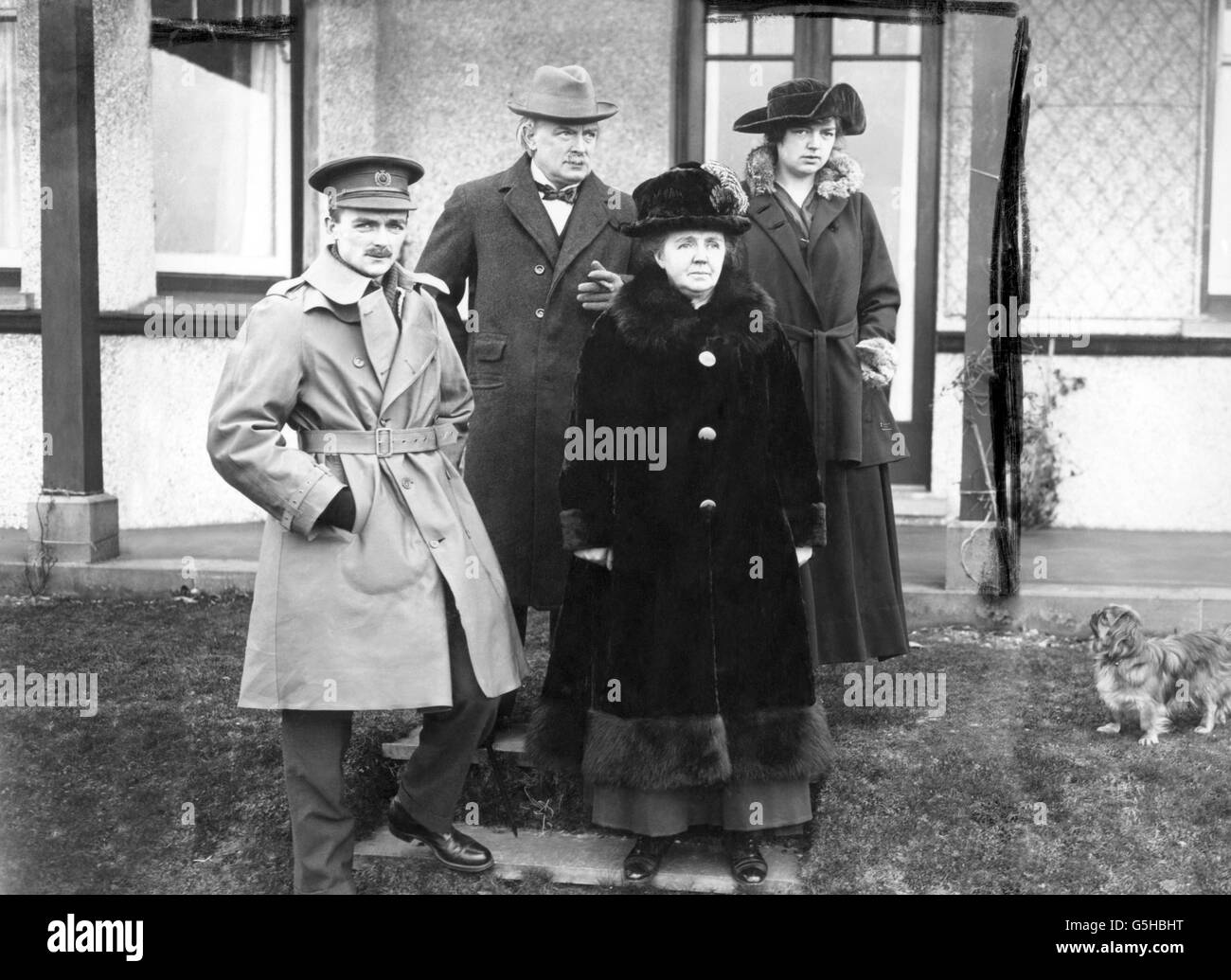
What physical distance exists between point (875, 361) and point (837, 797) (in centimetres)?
146

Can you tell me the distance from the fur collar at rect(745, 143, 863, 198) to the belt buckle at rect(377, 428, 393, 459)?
161 centimetres

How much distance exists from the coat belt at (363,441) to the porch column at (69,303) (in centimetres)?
385

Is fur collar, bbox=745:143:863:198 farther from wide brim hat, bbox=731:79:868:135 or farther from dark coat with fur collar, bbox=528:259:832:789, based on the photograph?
dark coat with fur collar, bbox=528:259:832:789

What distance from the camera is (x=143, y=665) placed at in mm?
6023

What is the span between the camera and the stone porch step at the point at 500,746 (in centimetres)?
464

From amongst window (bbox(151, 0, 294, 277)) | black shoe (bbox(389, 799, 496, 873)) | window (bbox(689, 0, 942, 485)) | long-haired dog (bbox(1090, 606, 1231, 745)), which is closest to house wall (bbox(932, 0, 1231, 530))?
window (bbox(689, 0, 942, 485))

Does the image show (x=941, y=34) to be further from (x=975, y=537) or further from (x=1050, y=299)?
(x=975, y=537)

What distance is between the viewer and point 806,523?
4086 mm

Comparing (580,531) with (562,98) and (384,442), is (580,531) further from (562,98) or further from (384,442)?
(562,98)

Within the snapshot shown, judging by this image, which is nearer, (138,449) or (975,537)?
(975,537)

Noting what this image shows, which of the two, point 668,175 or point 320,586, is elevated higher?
point 668,175

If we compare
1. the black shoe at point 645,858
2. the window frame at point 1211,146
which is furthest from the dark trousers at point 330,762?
the window frame at point 1211,146

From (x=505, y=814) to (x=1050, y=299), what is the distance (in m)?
5.16
